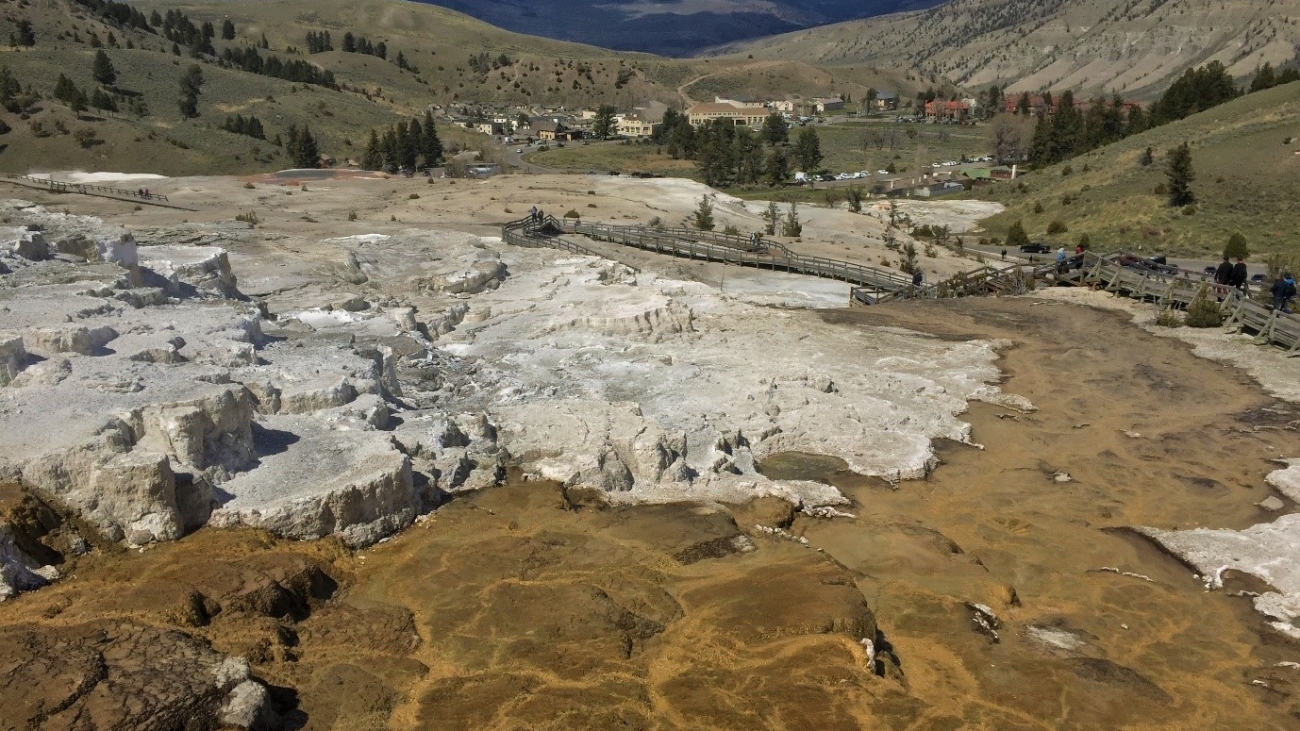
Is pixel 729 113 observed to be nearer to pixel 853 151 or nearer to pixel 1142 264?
pixel 853 151

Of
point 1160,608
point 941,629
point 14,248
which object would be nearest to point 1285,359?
point 1160,608

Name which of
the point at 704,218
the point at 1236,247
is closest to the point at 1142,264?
the point at 1236,247

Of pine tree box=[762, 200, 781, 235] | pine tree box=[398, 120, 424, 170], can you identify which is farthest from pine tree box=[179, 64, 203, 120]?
pine tree box=[762, 200, 781, 235]

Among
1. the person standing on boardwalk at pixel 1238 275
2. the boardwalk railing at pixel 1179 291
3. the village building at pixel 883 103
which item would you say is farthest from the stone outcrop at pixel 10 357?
the village building at pixel 883 103

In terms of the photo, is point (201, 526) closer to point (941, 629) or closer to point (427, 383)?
point (427, 383)

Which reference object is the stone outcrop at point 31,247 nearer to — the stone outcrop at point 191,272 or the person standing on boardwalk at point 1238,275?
the stone outcrop at point 191,272

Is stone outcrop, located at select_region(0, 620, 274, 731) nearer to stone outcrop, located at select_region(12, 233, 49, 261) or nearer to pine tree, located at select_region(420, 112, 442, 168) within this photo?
stone outcrop, located at select_region(12, 233, 49, 261)
